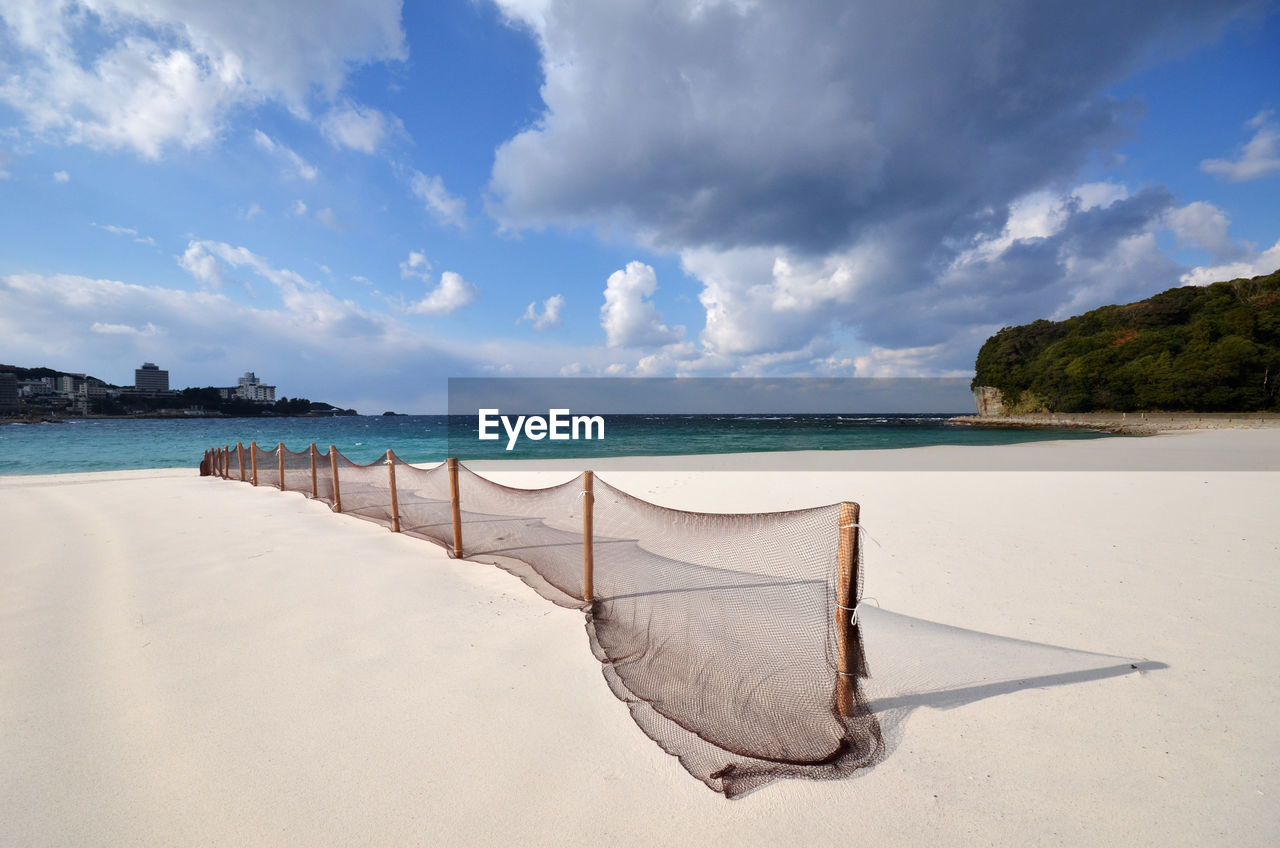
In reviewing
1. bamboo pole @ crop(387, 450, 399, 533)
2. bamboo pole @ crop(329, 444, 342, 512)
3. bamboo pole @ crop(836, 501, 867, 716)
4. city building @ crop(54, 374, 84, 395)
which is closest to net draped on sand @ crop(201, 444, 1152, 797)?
bamboo pole @ crop(836, 501, 867, 716)

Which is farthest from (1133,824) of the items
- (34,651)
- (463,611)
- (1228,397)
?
(1228,397)

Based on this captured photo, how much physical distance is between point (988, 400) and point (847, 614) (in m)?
116

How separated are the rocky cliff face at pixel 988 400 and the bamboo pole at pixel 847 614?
111796 millimetres

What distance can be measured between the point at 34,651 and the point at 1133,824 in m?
7.82

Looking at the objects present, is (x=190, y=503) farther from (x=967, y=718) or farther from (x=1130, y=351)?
(x=1130, y=351)

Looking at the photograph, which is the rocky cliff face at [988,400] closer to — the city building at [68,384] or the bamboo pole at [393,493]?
the bamboo pole at [393,493]

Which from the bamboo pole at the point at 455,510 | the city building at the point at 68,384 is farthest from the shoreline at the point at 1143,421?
Answer: the city building at the point at 68,384

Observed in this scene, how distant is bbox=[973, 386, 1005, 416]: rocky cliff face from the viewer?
310 feet

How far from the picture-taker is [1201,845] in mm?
2350

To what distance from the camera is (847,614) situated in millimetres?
3158

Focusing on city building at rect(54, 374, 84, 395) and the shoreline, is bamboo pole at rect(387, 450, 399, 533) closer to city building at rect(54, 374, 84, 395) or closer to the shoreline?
the shoreline

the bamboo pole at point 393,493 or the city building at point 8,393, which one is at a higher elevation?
the city building at point 8,393

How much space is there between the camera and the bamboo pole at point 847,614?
3119 millimetres

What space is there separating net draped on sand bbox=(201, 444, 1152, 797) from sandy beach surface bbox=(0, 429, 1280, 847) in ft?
0.62
